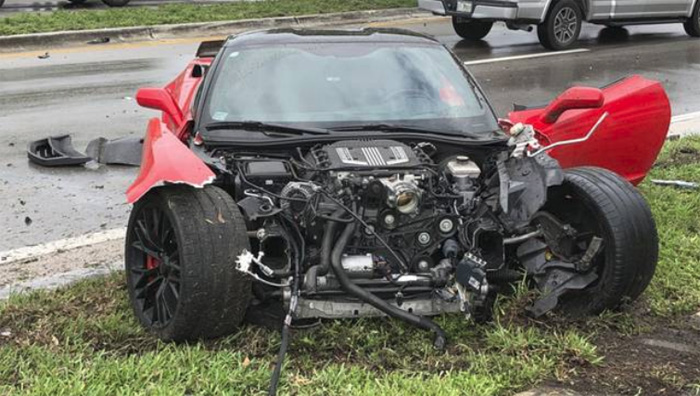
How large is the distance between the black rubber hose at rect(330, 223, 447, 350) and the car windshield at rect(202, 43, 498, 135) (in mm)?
960

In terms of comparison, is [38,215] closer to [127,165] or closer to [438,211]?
[127,165]

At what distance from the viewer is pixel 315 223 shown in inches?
145

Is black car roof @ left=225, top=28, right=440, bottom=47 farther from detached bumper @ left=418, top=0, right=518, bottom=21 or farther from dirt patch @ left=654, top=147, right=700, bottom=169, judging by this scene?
detached bumper @ left=418, top=0, right=518, bottom=21

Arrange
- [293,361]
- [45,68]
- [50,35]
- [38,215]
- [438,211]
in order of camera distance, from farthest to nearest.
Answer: [50,35] < [45,68] < [38,215] < [438,211] < [293,361]

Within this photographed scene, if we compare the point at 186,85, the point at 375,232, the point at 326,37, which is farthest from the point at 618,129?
the point at 186,85

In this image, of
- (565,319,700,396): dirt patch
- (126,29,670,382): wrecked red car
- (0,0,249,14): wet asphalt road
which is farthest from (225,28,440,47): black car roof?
(0,0,249,14): wet asphalt road

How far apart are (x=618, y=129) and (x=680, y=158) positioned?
2389mm

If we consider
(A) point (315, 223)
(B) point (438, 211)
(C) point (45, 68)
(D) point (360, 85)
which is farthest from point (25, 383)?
(C) point (45, 68)

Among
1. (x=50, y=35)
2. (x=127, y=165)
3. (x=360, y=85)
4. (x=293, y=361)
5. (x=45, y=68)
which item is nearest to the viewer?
(x=293, y=361)

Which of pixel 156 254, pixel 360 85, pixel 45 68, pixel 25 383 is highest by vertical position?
pixel 360 85

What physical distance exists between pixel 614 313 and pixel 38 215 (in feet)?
13.0

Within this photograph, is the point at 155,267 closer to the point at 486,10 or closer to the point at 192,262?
the point at 192,262

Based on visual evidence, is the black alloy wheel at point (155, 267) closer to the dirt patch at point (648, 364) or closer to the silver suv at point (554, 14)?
the dirt patch at point (648, 364)

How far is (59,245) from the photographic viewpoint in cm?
523
